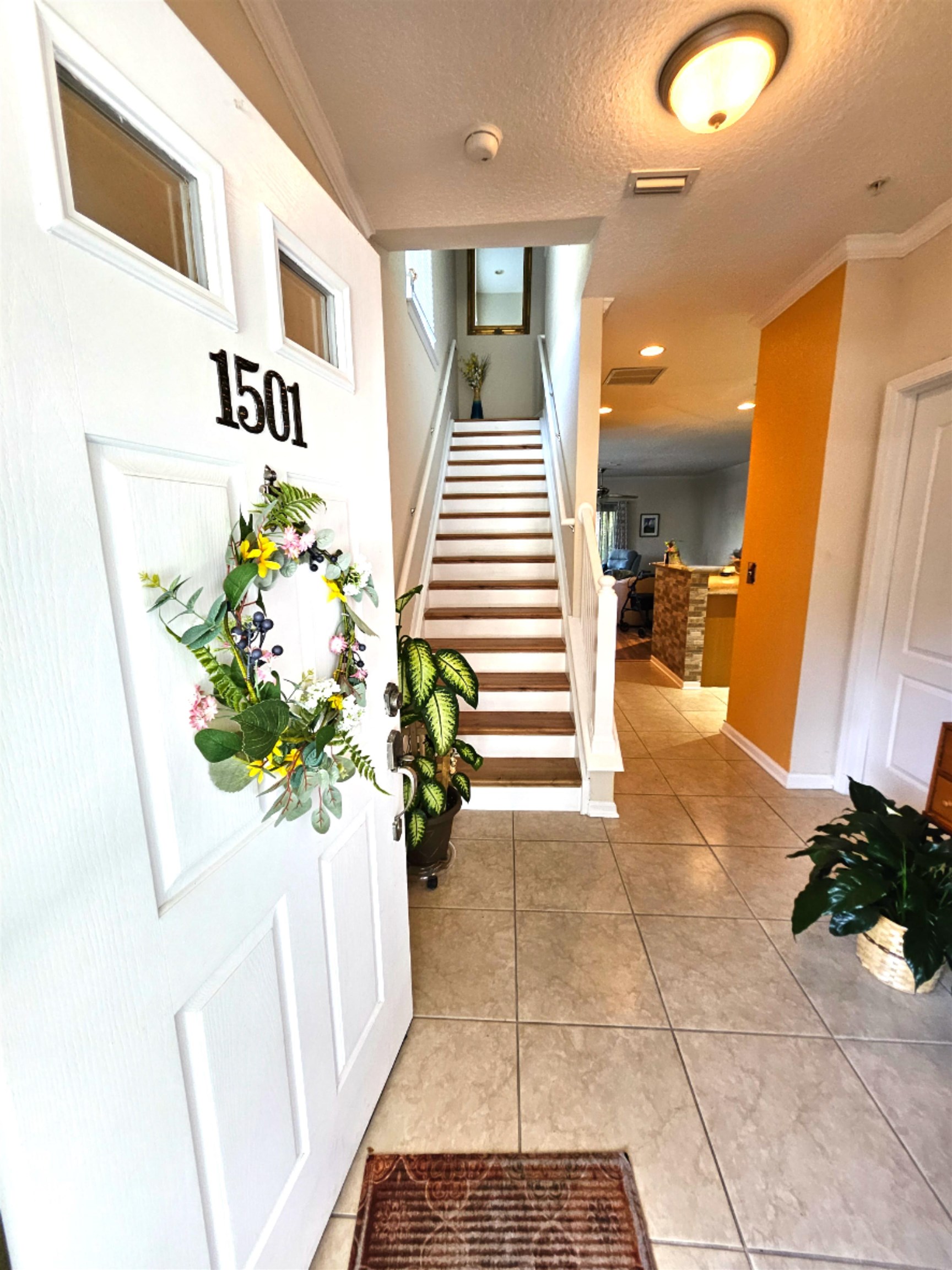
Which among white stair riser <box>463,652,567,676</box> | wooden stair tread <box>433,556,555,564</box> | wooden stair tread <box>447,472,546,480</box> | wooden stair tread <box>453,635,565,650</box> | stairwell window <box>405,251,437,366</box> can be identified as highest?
stairwell window <box>405,251,437,366</box>

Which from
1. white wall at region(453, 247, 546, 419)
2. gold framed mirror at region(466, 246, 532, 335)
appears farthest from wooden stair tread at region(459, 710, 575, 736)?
gold framed mirror at region(466, 246, 532, 335)

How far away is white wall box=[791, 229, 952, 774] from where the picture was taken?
6.93 ft

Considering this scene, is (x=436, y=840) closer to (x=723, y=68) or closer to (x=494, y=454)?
(x=723, y=68)

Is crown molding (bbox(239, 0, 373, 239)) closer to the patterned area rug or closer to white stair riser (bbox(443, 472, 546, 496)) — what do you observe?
white stair riser (bbox(443, 472, 546, 496))

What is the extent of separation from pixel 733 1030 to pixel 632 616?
6257mm

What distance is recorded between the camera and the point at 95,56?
481 mm

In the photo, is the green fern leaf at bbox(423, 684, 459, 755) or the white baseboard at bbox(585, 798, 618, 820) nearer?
the green fern leaf at bbox(423, 684, 459, 755)

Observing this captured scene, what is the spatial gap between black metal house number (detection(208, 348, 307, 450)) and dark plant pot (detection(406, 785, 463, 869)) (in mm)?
1490

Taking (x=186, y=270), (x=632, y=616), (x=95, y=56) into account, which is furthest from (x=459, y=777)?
(x=632, y=616)

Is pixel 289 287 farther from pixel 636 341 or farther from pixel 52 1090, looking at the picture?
pixel 636 341

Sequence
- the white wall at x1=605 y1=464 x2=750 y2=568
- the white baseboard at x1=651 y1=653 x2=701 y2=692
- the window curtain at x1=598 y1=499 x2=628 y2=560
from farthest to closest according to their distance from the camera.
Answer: the window curtain at x1=598 y1=499 x2=628 y2=560
the white wall at x1=605 y1=464 x2=750 y2=568
the white baseboard at x1=651 y1=653 x2=701 y2=692

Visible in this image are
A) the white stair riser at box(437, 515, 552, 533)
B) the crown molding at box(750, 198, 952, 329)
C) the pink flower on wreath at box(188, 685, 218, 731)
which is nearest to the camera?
the pink flower on wreath at box(188, 685, 218, 731)

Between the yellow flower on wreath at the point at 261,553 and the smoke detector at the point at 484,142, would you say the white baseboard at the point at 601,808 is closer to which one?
the yellow flower on wreath at the point at 261,553

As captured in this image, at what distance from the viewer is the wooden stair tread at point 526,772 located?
248cm
